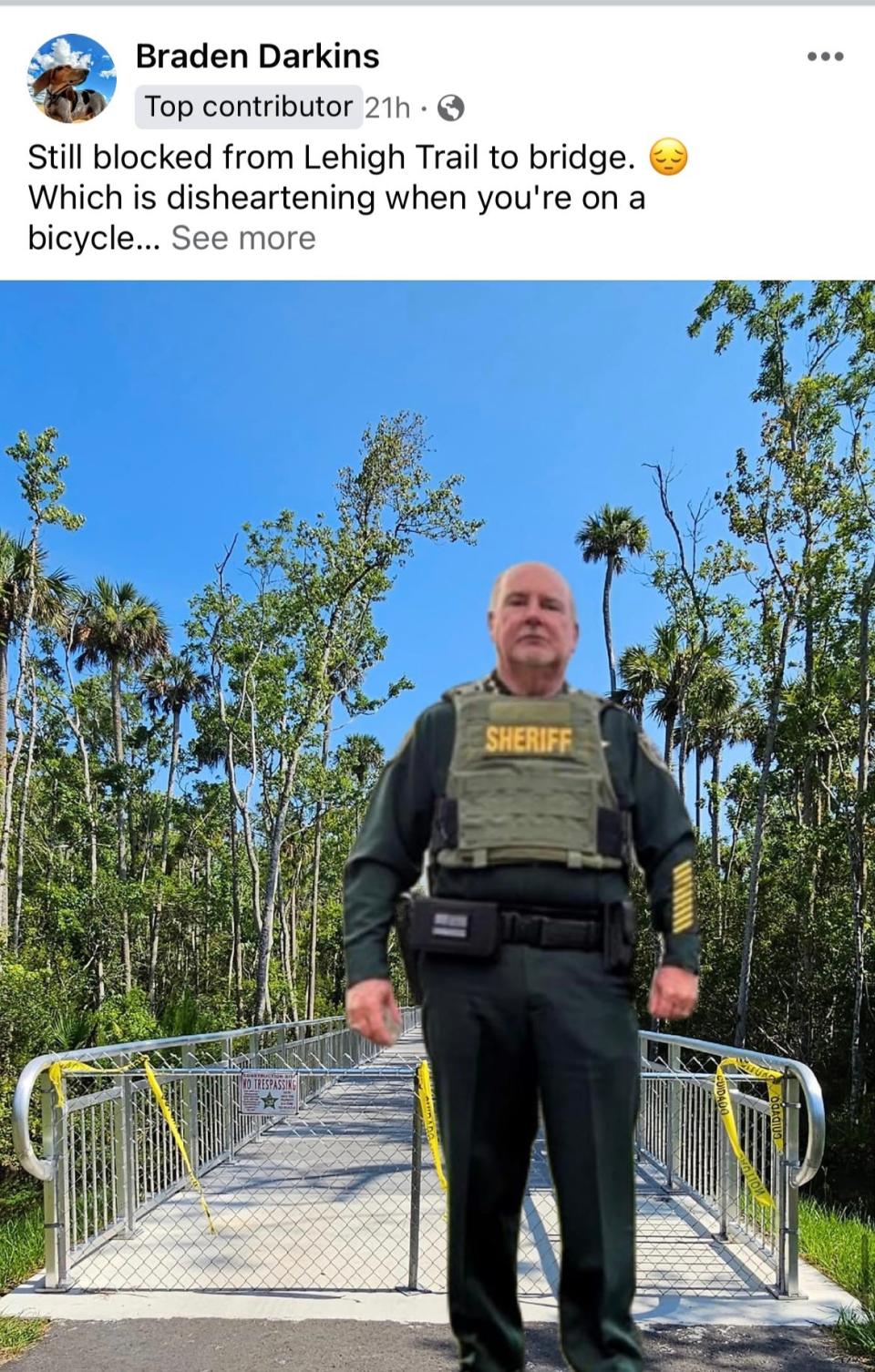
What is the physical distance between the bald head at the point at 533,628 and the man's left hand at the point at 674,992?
0.65 m

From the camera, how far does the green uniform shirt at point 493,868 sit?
2188mm

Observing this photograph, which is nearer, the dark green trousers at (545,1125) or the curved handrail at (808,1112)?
the dark green trousers at (545,1125)

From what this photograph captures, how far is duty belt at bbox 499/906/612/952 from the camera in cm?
212

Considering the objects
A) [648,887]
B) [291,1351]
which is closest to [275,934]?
[291,1351]

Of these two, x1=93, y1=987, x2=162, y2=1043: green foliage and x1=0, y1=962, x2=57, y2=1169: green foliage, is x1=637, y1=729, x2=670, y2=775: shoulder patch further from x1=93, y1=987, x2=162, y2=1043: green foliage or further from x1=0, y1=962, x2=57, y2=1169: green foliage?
x1=93, y1=987, x2=162, y2=1043: green foliage

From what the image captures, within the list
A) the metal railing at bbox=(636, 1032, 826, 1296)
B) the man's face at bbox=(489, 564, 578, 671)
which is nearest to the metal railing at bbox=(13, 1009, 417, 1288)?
the metal railing at bbox=(636, 1032, 826, 1296)

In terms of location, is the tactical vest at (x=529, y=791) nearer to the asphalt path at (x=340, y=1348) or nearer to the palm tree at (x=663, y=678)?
the asphalt path at (x=340, y=1348)

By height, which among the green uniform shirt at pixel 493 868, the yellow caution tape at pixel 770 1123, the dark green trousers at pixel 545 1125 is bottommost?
the yellow caution tape at pixel 770 1123

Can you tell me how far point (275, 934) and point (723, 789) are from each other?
18585 mm

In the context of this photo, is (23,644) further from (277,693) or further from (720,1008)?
(720,1008)

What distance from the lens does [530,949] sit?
83.7 inches

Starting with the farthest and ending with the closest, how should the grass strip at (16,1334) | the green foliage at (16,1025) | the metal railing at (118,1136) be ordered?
the green foliage at (16,1025)
the metal railing at (118,1136)
the grass strip at (16,1334)

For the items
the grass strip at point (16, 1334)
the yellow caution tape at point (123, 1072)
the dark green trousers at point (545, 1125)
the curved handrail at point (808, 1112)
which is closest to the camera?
the dark green trousers at point (545, 1125)

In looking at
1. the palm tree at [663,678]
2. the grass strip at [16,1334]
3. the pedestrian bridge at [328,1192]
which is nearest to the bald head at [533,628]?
the pedestrian bridge at [328,1192]
